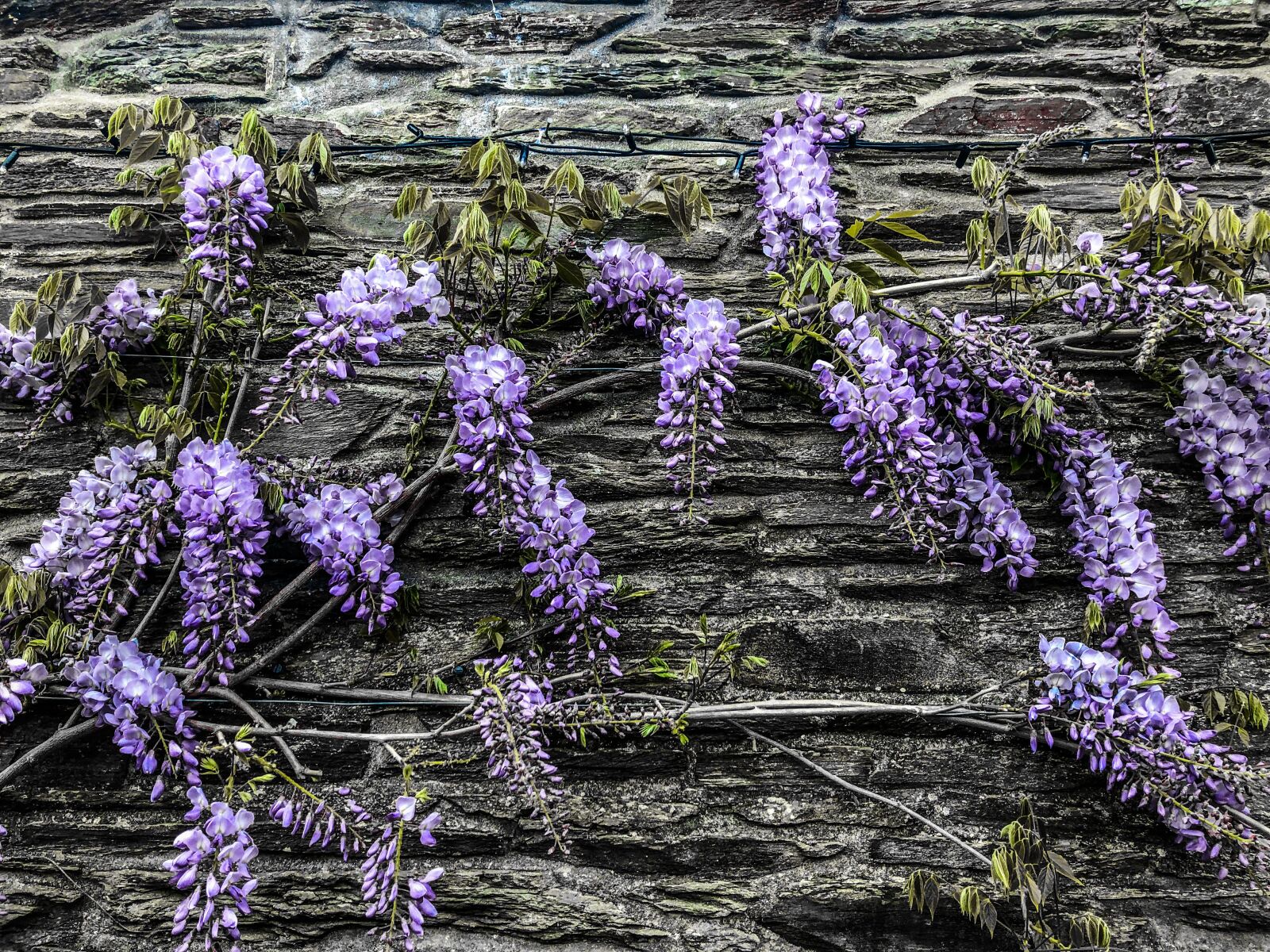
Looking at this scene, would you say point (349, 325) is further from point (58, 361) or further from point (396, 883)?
point (396, 883)

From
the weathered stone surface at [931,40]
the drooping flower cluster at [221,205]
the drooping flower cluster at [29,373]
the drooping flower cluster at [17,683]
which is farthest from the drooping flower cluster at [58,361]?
the weathered stone surface at [931,40]

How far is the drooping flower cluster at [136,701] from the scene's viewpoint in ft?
5.24

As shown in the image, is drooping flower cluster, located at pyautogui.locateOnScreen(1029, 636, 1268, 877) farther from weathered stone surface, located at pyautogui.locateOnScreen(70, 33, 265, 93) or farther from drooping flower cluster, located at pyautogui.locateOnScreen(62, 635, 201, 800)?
weathered stone surface, located at pyautogui.locateOnScreen(70, 33, 265, 93)

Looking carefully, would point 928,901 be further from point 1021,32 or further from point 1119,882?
point 1021,32

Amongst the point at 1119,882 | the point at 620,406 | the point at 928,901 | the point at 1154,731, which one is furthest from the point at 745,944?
the point at 620,406

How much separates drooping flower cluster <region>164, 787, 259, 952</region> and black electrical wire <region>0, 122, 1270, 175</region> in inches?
59.0

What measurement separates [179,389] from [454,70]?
3.44ft

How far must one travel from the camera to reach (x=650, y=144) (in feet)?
7.09

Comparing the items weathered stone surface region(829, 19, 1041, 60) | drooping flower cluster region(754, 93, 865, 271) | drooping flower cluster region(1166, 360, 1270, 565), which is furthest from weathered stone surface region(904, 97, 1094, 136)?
drooping flower cluster region(1166, 360, 1270, 565)

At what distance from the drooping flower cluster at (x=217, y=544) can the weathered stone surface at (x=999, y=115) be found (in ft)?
5.74

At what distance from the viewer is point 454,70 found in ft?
7.30

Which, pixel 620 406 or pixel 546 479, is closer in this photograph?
pixel 546 479

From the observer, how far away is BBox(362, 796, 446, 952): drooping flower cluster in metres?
1.46

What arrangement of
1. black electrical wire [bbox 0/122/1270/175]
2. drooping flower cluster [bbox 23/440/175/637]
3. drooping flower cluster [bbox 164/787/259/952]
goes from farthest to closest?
1. black electrical wire [bbox 0/122/1270/175]
2. drooping flower cluster [bbox 23/440/175/637]
3. drooping flower cluster [bbox 164/787/259/952]
